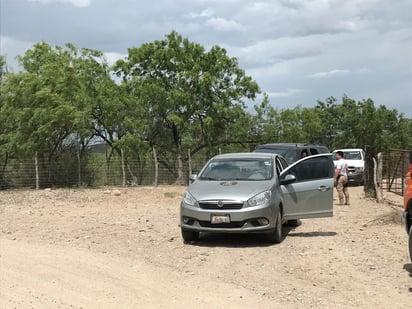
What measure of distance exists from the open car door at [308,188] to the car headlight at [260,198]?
2.65ft

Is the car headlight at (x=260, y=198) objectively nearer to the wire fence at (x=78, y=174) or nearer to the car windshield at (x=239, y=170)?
the car windshield at (x=239, y=170)

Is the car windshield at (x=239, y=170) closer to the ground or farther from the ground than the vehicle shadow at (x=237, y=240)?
farther from the ground

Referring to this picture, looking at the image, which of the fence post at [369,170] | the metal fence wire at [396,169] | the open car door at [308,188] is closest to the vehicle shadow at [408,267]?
the open car door at [308,188]

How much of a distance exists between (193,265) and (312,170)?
3771 mm

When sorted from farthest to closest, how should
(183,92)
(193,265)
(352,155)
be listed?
(183,92) → (352,155) → (193,265)

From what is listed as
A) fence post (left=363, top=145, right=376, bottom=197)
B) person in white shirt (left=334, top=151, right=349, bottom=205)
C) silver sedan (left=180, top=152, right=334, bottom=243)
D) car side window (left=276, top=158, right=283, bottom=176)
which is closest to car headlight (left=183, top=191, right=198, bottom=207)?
silver sedan (left=180, top=152, right=334, bottom=243)

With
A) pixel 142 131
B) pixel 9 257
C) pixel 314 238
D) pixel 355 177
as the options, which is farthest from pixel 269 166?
pixel 142 131

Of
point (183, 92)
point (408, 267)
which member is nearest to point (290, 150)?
point (408, 267)

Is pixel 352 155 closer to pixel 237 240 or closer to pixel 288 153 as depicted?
pixel 288 153

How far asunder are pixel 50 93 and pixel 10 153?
3.37m

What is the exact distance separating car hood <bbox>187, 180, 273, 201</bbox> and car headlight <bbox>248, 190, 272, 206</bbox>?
0.20ft

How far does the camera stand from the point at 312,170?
415 inches

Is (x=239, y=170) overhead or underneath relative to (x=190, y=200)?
overhead

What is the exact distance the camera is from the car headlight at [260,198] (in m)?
9.16
